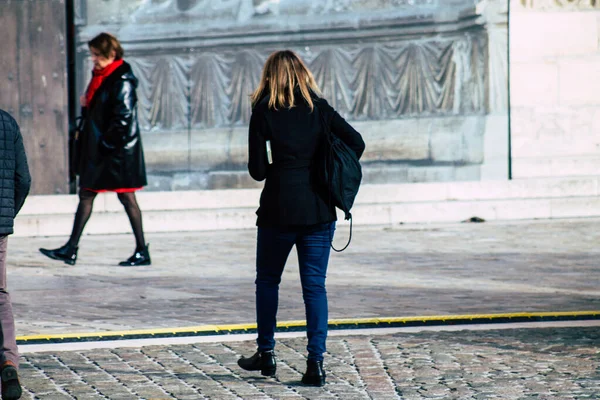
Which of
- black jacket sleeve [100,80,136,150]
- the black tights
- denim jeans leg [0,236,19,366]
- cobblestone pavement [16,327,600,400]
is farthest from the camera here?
the black tights

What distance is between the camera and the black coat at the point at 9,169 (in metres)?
5.62

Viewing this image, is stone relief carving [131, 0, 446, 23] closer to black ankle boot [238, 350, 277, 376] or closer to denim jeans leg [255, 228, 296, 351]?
denim jeans leg [255, 228, 296, 351]

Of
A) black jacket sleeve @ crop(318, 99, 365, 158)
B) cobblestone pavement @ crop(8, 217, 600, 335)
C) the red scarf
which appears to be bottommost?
cobblestone pavement @ crop(8, 217, 600, 335)

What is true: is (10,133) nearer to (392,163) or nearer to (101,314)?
(101,314)

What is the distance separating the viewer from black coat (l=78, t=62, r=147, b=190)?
33.6 ft

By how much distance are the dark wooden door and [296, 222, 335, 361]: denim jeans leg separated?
28.3 feet

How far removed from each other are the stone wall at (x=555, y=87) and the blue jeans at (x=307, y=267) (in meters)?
9.04

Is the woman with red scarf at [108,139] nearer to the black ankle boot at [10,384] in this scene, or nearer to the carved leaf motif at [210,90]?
the carved leaf motif at [210,90]

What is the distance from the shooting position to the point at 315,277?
6027mm

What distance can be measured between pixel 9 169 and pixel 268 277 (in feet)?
4.27

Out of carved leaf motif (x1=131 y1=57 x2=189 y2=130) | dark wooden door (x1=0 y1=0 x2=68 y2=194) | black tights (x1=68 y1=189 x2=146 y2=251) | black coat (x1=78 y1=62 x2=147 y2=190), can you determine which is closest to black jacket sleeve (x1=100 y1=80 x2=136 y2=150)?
black coat (x1=78 y1=62 x2=147 y2=190)

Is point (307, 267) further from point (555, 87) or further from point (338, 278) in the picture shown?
point (555, 87)

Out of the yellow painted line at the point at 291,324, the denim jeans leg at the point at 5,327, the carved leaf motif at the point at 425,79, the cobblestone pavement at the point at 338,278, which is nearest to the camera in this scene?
the denim jeans leg at the point at 5,327

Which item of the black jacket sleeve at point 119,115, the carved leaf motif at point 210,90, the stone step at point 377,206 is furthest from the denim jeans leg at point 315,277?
the carved leaf motif at point 210,90
